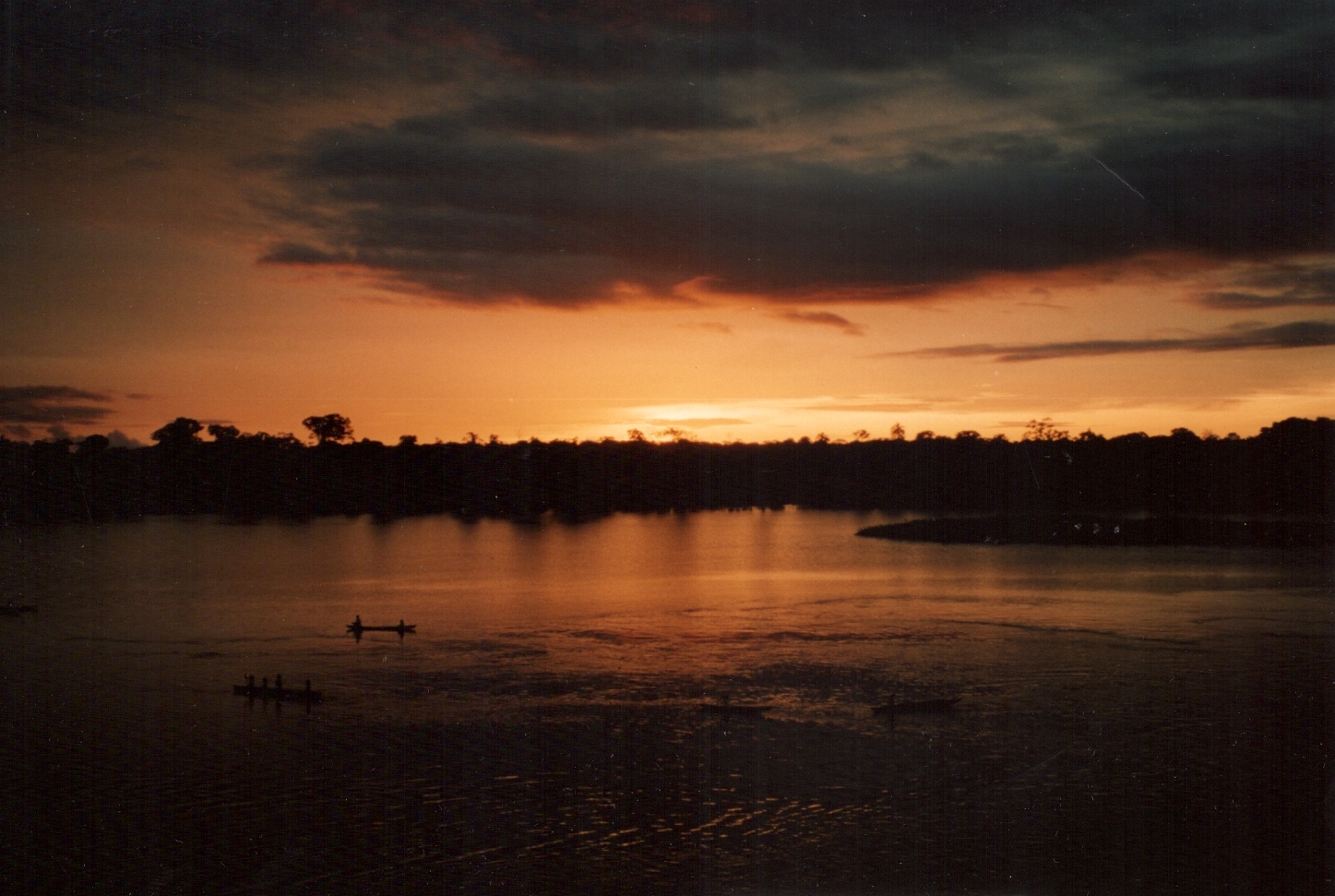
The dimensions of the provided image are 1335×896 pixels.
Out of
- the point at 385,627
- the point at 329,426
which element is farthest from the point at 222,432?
the point at 385,627

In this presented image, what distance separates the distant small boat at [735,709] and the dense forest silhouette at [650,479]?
246ft

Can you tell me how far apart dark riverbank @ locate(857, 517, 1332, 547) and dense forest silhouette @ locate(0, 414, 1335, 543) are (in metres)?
2.63

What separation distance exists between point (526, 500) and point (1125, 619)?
411 ft

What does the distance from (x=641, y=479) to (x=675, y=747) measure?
15126 centimetres

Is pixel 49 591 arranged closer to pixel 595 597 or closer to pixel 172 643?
pixel 172 643

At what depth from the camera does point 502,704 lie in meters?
31.9

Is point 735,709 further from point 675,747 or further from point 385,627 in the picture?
point 385,627

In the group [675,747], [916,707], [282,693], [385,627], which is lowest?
[675,747]

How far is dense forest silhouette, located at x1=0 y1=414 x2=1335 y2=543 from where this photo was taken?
403 feet

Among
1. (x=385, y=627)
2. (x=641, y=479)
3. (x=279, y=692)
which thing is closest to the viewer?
(x=279, y=692)

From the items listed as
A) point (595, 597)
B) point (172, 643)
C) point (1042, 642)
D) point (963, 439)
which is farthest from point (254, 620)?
point (963, 439)

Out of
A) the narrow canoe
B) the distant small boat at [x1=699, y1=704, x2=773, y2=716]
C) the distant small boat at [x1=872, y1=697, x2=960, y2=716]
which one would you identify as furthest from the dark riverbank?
the narrow canoe

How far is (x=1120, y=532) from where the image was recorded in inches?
3708

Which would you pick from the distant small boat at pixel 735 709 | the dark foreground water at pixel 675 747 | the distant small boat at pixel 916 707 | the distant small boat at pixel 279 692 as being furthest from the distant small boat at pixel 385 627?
the distant small boat at pixel 916 707
